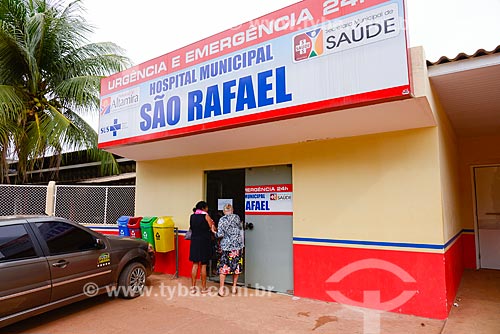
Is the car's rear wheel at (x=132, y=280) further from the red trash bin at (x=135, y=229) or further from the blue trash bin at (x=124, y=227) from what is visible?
the blue trash bin at (x=124, y=227)

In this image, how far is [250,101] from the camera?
196 inches

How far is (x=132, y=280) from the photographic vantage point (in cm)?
565

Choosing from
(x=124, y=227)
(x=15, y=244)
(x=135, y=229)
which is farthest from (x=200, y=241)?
(x=15, y=244)

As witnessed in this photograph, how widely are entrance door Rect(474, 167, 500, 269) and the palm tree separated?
32.7 feet

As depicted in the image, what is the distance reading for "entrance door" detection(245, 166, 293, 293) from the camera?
5.85m

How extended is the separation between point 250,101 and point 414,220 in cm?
291

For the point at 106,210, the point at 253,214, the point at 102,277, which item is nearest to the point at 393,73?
the point at 253,214

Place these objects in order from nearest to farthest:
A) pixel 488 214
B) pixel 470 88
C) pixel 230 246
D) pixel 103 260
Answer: pixel 470 88 < pixel 103 260 < pixel 230 246 < pixel 488 214

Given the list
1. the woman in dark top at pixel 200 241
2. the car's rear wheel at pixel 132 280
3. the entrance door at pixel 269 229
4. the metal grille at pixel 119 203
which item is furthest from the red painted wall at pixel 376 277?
the metal grille at pixel 119 203

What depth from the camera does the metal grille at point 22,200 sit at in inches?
294

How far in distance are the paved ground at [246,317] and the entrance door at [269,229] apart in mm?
369

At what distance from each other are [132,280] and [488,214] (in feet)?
25.1

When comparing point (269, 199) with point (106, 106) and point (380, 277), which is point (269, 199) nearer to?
point (380, 277)

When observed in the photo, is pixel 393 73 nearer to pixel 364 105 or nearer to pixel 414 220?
pixel 364 105
